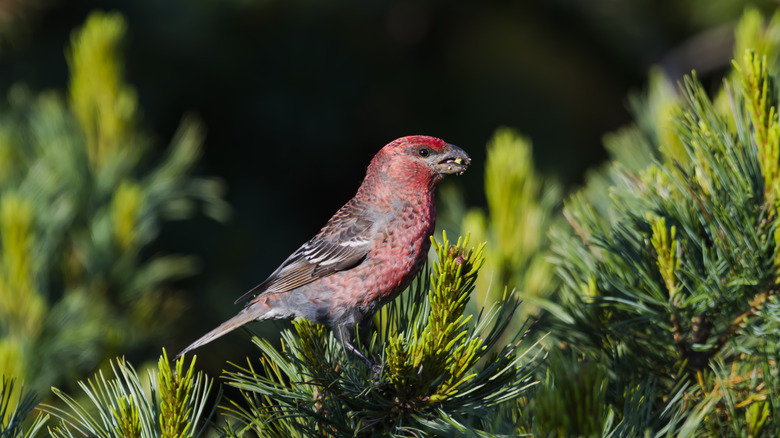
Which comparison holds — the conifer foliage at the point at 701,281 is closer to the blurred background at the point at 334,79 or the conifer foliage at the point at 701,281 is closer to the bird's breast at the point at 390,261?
the bird's breast at the point at 390,261

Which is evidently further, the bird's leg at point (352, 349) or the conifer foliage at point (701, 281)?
the bird's leg at point (352, 349)

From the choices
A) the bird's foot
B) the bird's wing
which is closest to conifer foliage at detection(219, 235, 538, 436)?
the bird's foot

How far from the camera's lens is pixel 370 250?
199cm

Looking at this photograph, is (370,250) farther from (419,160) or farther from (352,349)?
(352,349)

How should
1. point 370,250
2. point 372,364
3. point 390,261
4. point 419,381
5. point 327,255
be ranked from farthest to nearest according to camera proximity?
1. point 327,255
2. point 370,250
3. point 390,261
4. point 372,364
5. point 419,381

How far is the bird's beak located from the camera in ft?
6.57

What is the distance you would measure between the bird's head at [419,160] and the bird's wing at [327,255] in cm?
19

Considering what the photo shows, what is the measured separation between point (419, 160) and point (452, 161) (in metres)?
0.10

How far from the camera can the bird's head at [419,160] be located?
6.61 ft

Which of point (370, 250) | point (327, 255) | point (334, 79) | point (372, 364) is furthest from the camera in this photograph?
point (334, 79)

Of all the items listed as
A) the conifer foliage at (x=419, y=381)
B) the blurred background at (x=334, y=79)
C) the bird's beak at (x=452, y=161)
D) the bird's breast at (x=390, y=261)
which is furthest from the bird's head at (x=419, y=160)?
the blurred background at (x=334, y=79)

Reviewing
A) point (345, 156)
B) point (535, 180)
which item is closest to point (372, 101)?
point (345, 156)

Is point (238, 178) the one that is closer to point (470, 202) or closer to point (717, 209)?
point (470, 202)

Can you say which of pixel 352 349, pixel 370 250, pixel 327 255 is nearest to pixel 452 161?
pixel 370 250
